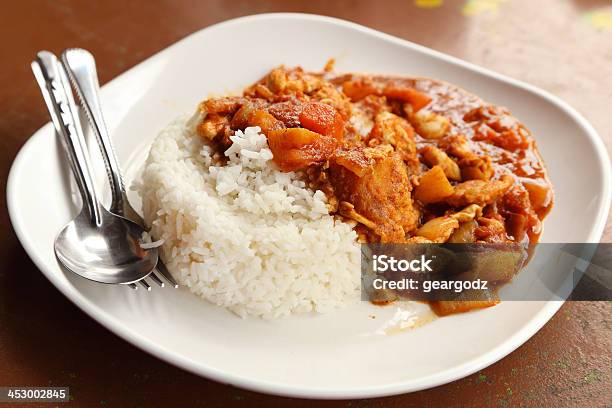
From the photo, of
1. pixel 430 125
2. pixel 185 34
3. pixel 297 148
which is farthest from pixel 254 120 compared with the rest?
pixel 185 34

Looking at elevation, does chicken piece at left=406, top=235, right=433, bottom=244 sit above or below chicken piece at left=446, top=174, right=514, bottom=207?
below

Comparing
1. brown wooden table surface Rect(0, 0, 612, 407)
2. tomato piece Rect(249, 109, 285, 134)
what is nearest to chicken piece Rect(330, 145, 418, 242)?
tomato piece Rect(249, 109, 285, 134)

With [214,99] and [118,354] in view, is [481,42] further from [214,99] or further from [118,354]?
[118,354]

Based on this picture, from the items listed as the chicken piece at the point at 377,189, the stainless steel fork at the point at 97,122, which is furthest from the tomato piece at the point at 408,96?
the stainless steel fork at the point at 97,122

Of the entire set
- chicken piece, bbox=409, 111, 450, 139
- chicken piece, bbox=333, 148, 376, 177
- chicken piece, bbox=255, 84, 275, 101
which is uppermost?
chicken piece, bbox=255, 84, 275, 101

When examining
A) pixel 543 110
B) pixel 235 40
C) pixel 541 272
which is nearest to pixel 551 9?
pixel 543 110

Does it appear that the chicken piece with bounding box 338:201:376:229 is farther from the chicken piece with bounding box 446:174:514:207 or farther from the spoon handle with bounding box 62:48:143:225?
the spoon handle with bounding box 62:48:143:225
